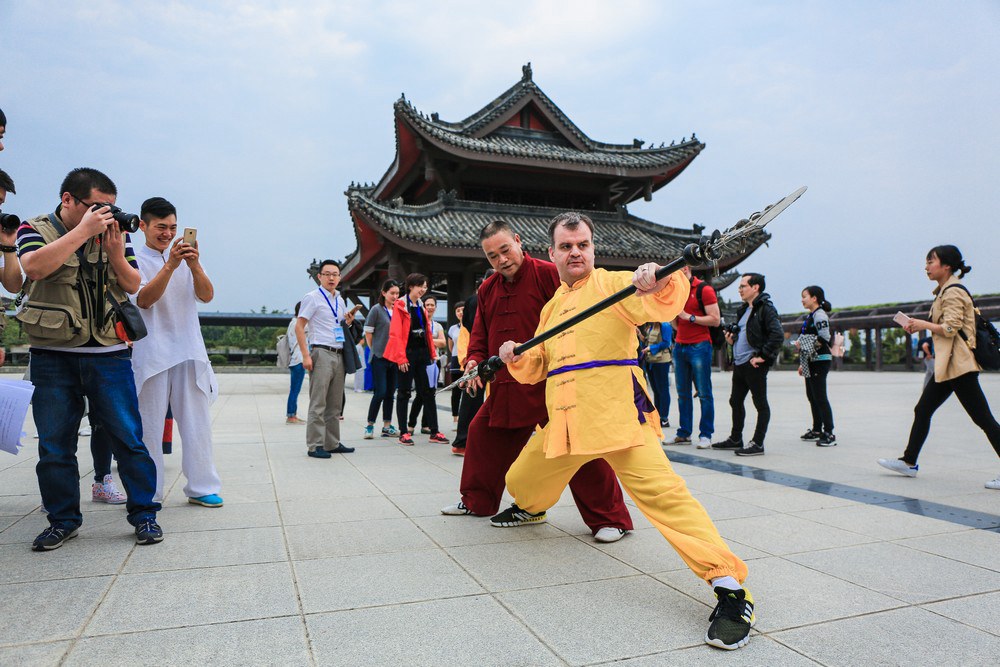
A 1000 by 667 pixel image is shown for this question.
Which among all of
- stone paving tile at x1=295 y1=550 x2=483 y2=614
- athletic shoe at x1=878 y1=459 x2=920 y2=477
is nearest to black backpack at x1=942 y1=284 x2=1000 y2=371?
athletic shoe at x1=878 y1=459 x2=920 y2=477

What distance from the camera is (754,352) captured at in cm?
613

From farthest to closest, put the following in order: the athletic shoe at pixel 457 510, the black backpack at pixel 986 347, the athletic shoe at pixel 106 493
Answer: the black backpack at pixel 986 347 < the athletic shoe at pixel 106 493 < the athletic shoe at pixel 457 510

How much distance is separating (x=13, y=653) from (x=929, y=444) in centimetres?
745

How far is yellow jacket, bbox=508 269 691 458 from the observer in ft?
8.38

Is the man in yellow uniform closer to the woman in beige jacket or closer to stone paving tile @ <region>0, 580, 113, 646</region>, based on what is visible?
stone paving tile @ <region>0, 580, 113, 646</region>

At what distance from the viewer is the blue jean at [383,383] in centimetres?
727

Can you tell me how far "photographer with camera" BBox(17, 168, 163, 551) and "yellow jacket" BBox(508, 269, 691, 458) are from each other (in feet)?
6.83

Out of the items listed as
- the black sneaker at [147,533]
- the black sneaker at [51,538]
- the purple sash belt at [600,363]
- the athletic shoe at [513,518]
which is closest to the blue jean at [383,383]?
the athletic shoe at [513,518]

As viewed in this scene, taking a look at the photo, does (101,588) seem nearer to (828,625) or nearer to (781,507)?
(828,625)

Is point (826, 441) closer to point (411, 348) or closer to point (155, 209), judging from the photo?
point (411, 348)

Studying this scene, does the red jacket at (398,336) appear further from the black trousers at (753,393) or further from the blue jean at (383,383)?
the black trousers at (753,393)

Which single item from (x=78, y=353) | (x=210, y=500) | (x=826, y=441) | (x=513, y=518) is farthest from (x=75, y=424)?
(x=826, y=441)

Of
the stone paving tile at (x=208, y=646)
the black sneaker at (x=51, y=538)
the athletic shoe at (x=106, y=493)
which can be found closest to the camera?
the stone paving tile at (x=208, y=646)

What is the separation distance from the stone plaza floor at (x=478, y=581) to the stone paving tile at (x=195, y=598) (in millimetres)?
11
